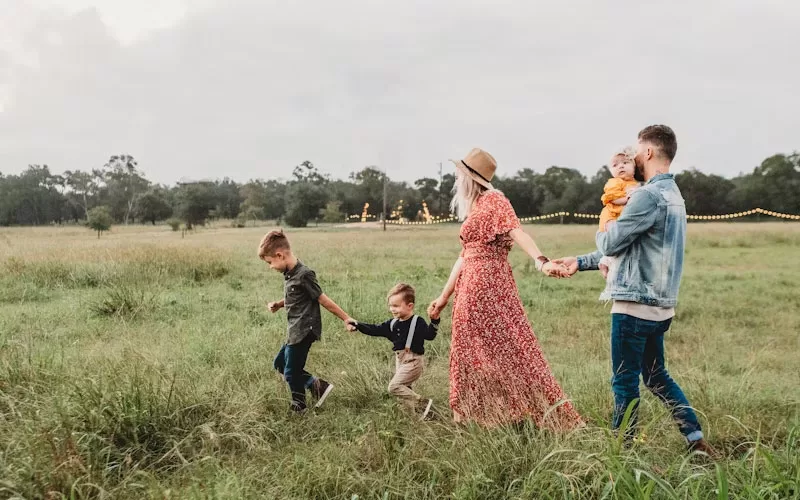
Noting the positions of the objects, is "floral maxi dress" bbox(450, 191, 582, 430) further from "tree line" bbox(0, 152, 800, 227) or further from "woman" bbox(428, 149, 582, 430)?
"tree line" bbox(0, 152, 800, 227)

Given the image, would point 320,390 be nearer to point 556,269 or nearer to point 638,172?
point 556,269

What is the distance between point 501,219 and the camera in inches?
138

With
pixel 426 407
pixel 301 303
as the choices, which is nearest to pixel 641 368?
pixel 426 407

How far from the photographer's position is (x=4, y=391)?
4.00m

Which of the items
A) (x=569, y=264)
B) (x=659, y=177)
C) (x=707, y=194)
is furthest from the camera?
(x=707, y=194)

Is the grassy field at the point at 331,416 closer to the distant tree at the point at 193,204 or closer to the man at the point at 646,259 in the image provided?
the man at the point at 646,259

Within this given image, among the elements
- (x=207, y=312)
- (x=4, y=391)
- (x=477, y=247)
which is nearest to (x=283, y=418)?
(x=477, y=247)

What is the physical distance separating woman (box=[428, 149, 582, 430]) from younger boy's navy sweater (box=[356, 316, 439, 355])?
380mm

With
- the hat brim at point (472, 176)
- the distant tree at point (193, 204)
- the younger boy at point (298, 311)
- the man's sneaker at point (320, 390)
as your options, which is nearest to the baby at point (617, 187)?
the hat brim at point (472, 176)

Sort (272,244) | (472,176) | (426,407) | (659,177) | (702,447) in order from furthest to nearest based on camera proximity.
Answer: (272,244) < (426,407) < (472,176) < (702,447) < (659,177)

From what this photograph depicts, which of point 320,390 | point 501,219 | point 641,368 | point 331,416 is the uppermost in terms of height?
point 501,219

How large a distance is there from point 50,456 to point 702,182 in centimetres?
6458

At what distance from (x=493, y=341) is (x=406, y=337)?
0.73m

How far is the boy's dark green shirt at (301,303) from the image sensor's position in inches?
160
